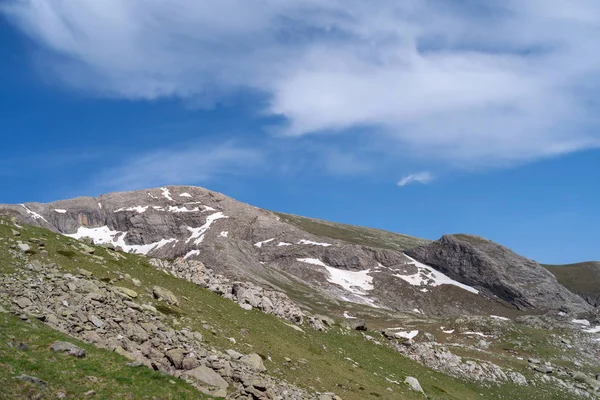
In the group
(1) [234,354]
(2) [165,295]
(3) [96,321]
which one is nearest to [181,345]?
(1) [234,354]

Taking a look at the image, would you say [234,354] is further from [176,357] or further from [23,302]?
[23,302]

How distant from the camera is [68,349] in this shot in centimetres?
2327

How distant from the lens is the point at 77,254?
38.3 metres

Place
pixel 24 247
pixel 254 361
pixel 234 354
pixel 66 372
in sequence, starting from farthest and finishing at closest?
pixel 24 247
pixel 234 354
pixel 254 361
pixel 66 372

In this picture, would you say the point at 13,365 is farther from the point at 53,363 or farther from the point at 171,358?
the point at 171,358

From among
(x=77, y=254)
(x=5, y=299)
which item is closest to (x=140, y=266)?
(x=77, y=254)

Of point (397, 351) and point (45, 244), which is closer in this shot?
point (45, 244)

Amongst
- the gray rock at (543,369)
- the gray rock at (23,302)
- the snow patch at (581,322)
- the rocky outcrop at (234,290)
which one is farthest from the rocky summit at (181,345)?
the snow patch at (581,322)

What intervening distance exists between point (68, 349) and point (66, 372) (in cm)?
193

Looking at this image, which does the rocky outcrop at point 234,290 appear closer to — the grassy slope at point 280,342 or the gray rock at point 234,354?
the grassy slope at point 280,342

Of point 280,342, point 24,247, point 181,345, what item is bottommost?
point 181,345

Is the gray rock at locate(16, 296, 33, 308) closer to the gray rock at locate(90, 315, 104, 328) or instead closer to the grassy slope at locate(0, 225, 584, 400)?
the gray rock at locate(90, 315, 104, 328)

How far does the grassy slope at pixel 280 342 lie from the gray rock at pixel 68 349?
1645 mm

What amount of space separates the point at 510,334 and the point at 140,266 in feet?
298
